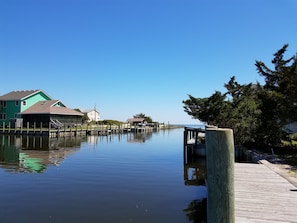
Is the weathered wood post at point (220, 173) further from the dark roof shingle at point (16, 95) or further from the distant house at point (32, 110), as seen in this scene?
the dark roof shingle at point (16, 95)

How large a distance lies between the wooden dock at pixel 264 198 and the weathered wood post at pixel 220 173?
251cm

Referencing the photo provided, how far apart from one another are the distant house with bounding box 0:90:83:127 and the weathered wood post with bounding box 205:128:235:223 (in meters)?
50.2

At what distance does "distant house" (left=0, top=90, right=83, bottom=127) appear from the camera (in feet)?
172

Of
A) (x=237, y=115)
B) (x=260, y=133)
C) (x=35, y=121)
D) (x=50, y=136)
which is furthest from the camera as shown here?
(x=35, y=121)

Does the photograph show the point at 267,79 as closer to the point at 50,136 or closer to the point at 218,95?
the point at 218,95

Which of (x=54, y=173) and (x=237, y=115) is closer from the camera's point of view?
(x=54, y=173)

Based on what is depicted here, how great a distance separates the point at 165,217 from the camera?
939 cm

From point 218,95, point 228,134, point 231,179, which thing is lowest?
point 231,179

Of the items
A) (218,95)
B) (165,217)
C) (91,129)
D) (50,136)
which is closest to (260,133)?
(218,95)

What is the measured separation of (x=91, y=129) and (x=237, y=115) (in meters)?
37.5

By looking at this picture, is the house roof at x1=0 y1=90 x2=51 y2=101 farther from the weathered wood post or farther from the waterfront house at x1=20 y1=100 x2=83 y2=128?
the weathered wood post

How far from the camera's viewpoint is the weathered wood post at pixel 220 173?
11.4ft

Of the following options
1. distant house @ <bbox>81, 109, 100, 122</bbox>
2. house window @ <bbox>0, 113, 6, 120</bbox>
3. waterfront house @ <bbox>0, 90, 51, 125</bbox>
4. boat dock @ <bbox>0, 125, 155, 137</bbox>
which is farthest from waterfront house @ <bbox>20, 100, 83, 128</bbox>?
distant house @ <bbox>81, 109, 100, 122</bbox>

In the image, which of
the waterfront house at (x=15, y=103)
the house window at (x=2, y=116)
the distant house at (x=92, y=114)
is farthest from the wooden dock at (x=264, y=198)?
the distant house at (x=92, y=114)
